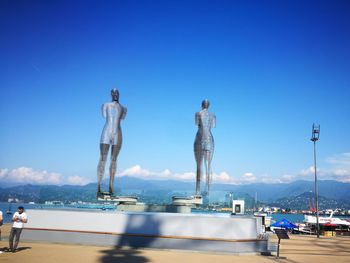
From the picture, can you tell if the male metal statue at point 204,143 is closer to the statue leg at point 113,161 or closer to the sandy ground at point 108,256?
the statue leg at point 113,161

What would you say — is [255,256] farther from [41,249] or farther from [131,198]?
[41,249]

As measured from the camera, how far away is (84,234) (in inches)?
527

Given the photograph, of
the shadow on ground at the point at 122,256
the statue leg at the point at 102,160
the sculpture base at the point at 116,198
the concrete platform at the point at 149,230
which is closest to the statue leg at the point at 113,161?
the statue leg at the point at 102,160

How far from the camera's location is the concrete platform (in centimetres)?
1255

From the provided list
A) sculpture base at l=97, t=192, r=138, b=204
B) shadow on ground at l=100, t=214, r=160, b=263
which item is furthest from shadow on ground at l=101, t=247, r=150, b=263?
sculpture base at l=97, t=192, r=138, b=204

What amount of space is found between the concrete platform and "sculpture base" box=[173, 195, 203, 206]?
265 centimetres

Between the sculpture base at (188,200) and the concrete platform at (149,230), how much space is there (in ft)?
8.70

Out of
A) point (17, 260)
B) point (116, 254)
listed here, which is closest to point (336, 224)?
→ point (116, 254)

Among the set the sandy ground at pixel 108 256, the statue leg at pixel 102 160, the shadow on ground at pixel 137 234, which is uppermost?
the statue leg at pixel 102 160

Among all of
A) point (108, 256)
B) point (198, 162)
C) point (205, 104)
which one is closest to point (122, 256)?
point (108, 256)

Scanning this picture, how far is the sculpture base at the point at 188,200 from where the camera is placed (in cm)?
1573

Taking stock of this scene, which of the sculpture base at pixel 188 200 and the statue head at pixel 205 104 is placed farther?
the statue head at pixel 205 104

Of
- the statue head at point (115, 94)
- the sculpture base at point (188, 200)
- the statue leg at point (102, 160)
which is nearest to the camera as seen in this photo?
the sculpture base at point (188, 200)

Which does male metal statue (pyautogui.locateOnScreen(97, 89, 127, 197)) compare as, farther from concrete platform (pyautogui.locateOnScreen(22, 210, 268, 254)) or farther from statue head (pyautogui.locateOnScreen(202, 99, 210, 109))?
statue head (pyautogui.locateOnScreen(202, 99, 210, 109))
